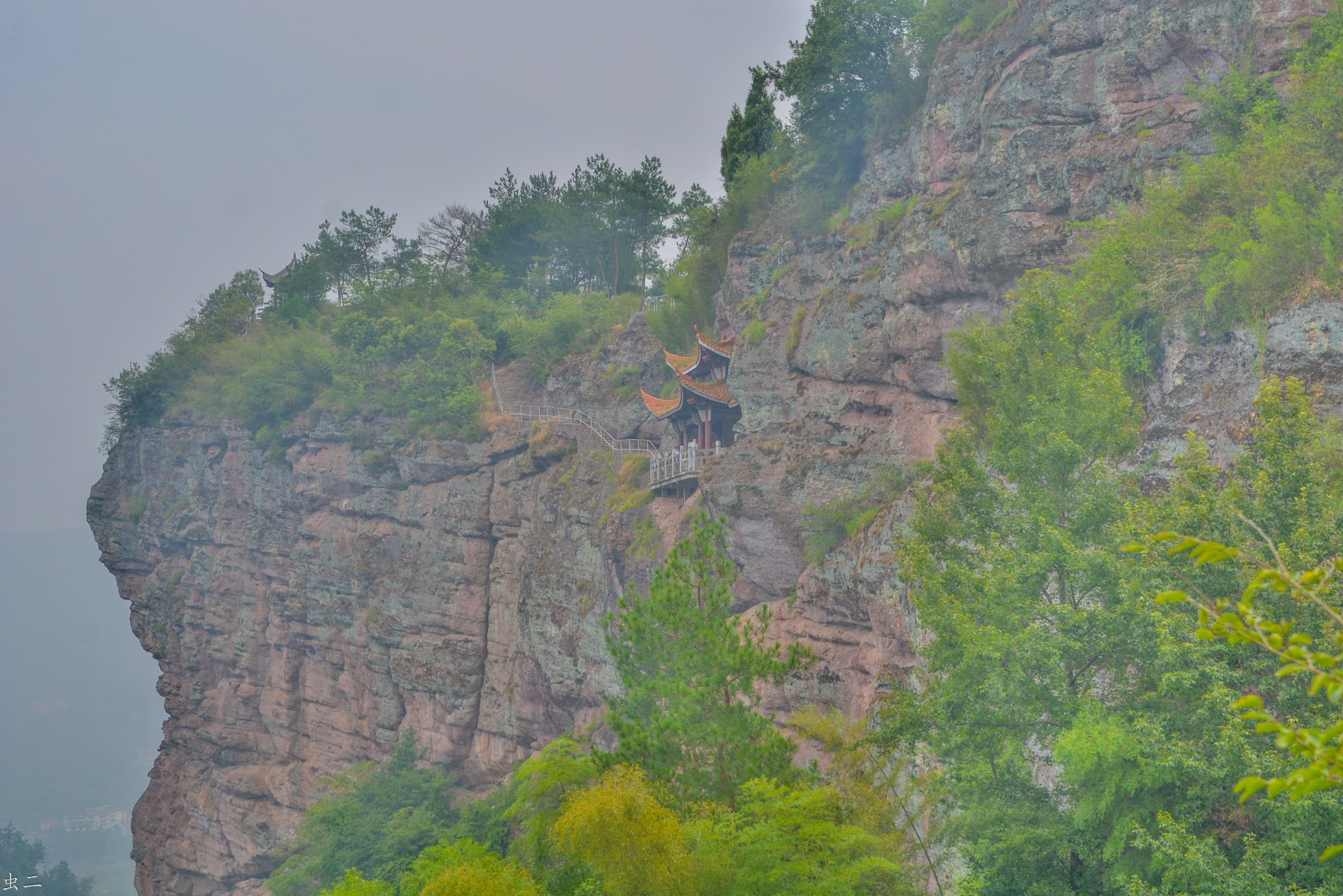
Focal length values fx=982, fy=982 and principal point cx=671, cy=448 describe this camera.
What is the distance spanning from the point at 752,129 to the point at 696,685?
27.1 m

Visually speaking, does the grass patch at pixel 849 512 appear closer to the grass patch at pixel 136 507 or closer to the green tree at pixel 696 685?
the green tree at pixel 696 685

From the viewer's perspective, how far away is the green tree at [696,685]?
1388 cm

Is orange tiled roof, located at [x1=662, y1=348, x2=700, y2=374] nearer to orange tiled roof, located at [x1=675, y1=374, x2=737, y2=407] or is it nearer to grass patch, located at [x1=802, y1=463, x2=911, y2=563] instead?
orange tiled roof, located at [x1=675, y1=374, x2=737, y2=407]

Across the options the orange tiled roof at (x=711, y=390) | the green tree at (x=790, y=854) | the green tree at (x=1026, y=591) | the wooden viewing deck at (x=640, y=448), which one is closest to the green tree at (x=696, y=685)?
the green tree at (x=790, y=854)

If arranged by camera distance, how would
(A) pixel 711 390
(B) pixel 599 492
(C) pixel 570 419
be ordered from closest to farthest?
(A) pixel 711 390, (B) pixel 599 492, (C) pixel 570 419

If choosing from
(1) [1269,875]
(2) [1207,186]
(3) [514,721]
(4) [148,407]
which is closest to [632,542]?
(3) [514,721]

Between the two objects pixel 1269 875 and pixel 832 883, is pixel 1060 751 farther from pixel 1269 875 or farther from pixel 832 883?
pixel 832 883

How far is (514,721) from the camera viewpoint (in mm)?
32094

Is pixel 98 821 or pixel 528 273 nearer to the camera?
pixel 528 273

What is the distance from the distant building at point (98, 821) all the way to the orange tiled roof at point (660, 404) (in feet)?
274

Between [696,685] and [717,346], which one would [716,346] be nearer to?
[717,346]

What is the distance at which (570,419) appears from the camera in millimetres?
35250

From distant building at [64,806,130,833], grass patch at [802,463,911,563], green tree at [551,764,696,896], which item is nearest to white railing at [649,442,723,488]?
grass patch at [802,463,911,563]

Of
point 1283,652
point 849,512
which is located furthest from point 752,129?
point 1283,652
